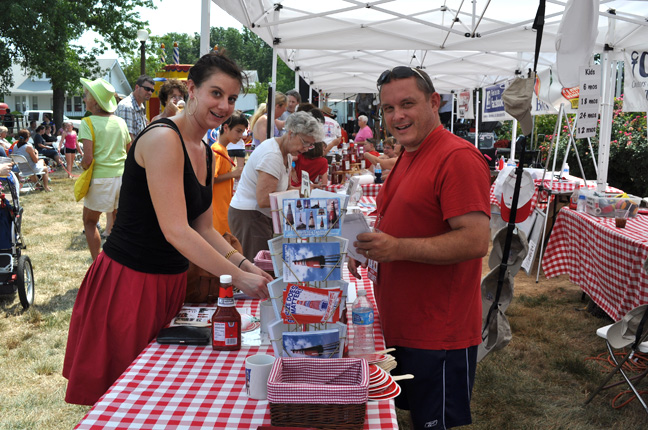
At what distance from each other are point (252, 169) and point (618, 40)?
14.5 feet

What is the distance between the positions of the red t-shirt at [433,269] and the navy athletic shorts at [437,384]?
0.14ft

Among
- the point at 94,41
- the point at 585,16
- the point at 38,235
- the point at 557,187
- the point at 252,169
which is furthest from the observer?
the point at 94,41

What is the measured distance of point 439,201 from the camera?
1.76 m

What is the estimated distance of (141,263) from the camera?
1.87 meters

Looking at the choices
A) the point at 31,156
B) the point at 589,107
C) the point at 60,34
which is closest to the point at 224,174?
the point at 589,107

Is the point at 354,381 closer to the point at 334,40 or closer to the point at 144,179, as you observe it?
the point at 144,179

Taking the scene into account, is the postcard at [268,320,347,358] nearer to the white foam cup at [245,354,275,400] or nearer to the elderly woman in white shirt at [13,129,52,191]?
the white foam cup at [245,354,275,400]

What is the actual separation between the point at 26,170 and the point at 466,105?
9974mm

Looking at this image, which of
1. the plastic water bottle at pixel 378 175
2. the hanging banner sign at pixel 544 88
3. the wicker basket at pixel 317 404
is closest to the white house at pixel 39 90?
the hanging banner sign at pixel 544 88

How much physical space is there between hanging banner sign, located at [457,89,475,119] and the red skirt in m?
11.6

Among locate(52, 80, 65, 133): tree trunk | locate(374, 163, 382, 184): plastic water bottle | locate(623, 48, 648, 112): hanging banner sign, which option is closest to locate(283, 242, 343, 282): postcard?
locate(374, 163, 382, 184): plastic water bottle

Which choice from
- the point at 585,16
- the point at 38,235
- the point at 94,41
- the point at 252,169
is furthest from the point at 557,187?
the point at 94,41

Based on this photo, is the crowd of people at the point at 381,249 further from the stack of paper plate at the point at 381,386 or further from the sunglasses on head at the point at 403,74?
the stack of paper plate at the point at 381,386

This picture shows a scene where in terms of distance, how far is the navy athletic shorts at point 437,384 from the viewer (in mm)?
1860
